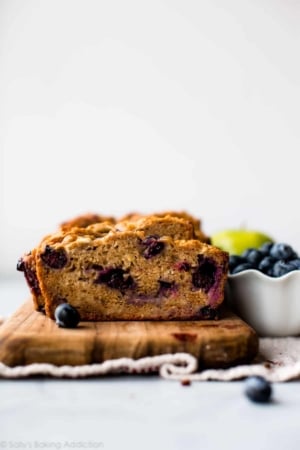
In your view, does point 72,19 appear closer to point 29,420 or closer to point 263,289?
point 263,289

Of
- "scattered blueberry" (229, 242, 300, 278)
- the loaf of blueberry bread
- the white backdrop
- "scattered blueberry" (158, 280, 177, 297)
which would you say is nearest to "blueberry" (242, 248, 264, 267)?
"scattered blueberry" (229, 242, 300, 278)

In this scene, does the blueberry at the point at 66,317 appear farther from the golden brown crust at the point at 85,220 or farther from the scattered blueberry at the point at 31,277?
the golden brown crust at the point at 85,220

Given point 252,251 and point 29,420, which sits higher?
point 252,251

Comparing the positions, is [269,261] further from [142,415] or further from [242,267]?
[142,415]

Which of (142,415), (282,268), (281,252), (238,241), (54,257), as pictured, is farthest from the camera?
(238,241)

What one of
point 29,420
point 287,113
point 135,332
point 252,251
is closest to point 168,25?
point 287,113

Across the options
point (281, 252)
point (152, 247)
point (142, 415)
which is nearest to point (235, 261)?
point (281, 252)

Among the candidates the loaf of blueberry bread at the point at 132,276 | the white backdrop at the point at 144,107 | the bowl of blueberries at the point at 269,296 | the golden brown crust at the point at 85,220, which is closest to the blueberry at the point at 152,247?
the loaf of blueberry bread at the point at 132,276
